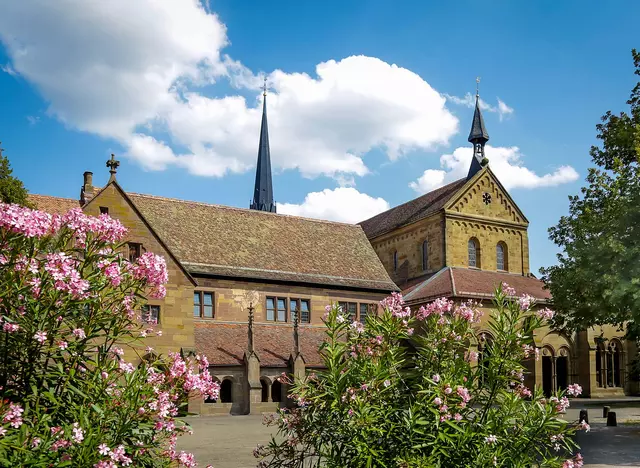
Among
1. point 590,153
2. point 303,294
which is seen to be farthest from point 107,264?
point 303,294

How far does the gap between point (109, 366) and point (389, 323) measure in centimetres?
390

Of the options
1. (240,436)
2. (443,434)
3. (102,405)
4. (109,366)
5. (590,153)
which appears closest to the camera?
(102,405)

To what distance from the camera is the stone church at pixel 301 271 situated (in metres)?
37.0

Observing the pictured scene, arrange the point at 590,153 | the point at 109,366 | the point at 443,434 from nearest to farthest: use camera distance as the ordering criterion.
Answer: the point at 109,366 < the point at 443,434 < the point at 590,153

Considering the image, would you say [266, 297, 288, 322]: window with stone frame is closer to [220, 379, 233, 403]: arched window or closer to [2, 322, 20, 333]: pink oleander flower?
[220, 379, 233, 403]: arched window

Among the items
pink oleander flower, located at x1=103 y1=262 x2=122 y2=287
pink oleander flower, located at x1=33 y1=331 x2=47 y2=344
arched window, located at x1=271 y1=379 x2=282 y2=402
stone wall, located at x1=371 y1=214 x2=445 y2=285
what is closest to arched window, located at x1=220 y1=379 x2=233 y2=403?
arched window, located at x1=271 y1=379 x2=282 y2=402

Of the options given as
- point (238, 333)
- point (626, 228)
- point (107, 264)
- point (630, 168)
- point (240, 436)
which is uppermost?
point (630, 168)

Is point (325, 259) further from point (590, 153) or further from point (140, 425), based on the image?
point (140, 425)

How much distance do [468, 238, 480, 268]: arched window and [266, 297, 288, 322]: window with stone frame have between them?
18187 millimetres

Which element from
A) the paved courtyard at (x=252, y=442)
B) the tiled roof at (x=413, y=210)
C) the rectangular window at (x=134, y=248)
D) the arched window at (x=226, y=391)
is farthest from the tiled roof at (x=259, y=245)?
the paved courtyard at (x=252, y=442)

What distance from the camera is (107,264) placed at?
7.37 meters

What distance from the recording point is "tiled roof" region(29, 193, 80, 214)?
37594 mm

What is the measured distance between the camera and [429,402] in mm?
8172

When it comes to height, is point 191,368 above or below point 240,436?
above
